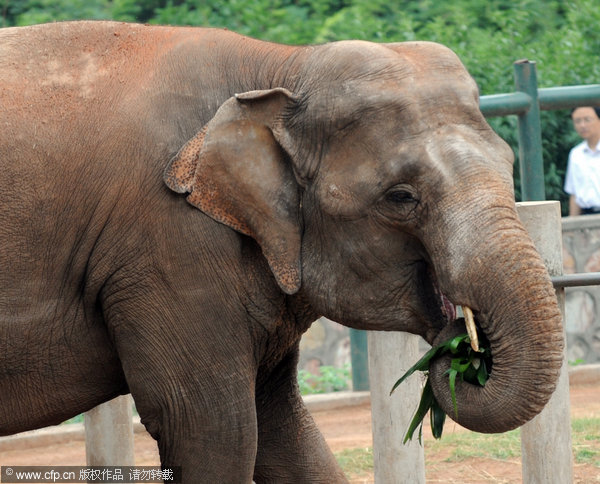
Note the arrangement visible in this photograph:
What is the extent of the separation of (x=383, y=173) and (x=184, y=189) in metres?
0.62

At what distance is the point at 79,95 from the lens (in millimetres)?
4105

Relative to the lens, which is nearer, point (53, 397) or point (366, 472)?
point (53, 397)

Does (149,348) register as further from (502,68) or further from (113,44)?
(502,68)

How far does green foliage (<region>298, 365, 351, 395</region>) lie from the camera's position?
828cm

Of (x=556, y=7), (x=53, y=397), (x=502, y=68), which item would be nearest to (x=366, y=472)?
(x=53, y=397)

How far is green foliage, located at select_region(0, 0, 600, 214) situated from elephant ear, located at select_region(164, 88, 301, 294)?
5567mm

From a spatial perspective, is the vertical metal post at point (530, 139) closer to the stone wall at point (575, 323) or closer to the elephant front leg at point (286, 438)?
the elephant front leg at point (286, 438)

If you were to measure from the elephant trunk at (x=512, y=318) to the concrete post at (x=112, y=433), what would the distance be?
229 cm

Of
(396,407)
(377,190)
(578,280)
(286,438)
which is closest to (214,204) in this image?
(377,190)

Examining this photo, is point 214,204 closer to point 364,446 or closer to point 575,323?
point 364,446

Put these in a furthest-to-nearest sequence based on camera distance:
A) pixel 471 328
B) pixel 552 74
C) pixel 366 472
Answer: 1. pixel 552 74
2. pixel 366 472
3. pixel 471 328

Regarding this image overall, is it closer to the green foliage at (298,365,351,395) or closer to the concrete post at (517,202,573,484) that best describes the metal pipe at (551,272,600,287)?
the concrete post at (517,202,573,484)

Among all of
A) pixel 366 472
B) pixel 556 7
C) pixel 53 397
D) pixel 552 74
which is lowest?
pixel 366 472

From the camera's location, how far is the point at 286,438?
4.72 meters
